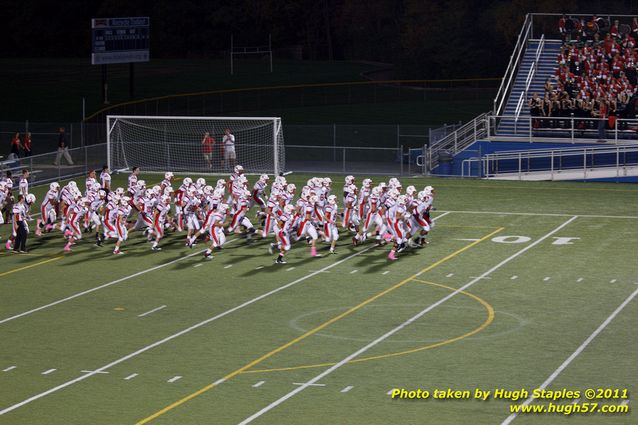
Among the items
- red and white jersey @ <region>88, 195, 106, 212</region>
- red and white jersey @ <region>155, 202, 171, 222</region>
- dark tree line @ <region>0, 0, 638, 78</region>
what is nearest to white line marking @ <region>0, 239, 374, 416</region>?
red and white jersey @ <region>155, 202, 171, 222</region>

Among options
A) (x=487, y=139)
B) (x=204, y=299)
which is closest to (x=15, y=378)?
(x=204, y=299)

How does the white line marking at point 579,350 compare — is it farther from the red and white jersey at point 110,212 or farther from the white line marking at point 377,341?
the red and white jersey at point 110,212

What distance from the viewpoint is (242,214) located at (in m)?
28.5

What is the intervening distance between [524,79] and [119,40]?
→ 55.2ft

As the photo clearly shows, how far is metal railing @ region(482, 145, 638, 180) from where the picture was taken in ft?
125

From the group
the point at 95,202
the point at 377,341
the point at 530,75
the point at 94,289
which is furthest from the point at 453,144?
the point at 377,341

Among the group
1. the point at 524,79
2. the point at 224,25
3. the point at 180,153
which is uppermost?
the point at 224,25

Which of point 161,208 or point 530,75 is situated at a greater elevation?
point 530,75

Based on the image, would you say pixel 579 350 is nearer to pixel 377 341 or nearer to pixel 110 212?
pixel 377 341

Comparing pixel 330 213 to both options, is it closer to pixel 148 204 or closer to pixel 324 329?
pixel 148 204

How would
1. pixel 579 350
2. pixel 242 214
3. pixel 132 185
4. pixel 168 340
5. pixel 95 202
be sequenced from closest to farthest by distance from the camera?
pixel 579 350
pixel 168 340
pixel 242 214
pixel 95 202
pixel 132 185

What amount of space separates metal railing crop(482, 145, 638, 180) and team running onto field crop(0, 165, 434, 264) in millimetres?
10232

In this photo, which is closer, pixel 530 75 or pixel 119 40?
pixel 530 75

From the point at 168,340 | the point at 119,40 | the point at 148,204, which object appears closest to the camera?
the point at 168,340
